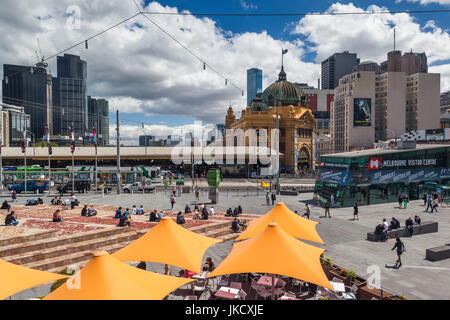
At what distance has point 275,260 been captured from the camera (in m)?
7.94

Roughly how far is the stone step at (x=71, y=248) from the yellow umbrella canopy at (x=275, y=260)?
29.3ft

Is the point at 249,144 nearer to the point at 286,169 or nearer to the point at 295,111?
the point at 286,169

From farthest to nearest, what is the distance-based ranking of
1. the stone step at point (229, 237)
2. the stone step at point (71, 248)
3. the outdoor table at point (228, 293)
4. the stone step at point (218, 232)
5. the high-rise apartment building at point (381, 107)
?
the high-rise apartment building at point (381, 107)
the stone step at point (218, 232)
the stone step at point (229, 237)
the stone step at point (71, 248)
the outdoor table at point (228, 293)

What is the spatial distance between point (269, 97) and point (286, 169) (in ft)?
68.7

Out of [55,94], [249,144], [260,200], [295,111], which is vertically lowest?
[260,200]

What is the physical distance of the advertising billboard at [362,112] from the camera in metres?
107

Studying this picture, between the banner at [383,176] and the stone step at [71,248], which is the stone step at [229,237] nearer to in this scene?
the stone step at [71,248]

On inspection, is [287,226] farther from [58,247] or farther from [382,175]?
[382,175]

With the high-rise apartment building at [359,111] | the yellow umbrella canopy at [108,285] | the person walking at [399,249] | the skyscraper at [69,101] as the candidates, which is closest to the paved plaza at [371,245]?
the person walking at [399,249]

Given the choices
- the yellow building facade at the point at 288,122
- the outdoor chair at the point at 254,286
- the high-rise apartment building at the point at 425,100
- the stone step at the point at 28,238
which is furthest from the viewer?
the high-rise apartment building at the point at 425,100

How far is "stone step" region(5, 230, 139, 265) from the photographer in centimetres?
1245

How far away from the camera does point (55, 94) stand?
613 ft

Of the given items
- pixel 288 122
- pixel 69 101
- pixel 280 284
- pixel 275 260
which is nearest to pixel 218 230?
pixel 280 284
